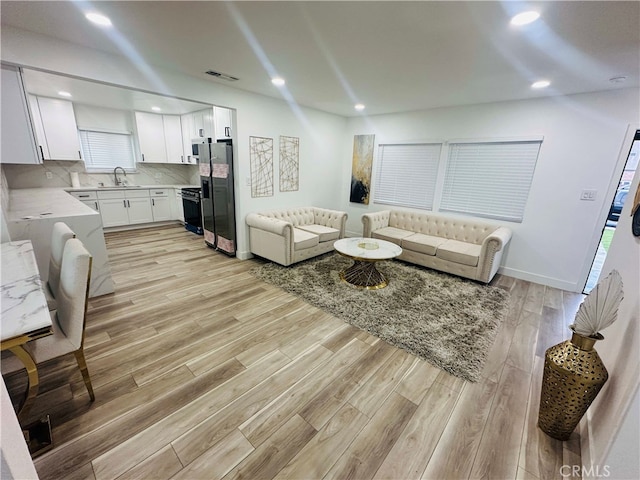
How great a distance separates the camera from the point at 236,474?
A: 133cm

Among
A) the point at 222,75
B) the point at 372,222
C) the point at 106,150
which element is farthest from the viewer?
the point at 106,150

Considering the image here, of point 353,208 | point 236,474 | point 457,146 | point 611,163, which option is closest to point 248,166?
point 353,208

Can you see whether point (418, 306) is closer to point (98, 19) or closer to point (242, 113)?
point (242, 113)

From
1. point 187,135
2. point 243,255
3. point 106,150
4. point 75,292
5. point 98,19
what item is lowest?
point 243,255

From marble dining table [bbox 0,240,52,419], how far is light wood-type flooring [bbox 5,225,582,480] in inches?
19.6

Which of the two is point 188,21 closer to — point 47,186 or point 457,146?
point 457,146

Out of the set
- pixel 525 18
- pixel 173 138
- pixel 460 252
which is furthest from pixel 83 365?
pixel 173 138

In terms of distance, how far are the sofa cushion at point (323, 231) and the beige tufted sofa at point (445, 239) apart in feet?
1.76

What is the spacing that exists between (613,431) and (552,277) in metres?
3.12

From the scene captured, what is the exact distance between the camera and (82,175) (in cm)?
522

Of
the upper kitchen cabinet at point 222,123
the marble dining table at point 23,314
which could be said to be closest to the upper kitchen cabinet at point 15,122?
the marble dining table at point 23,314

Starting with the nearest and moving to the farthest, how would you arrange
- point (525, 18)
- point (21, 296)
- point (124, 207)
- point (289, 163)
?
point (21, 296) < point (525, 18) < point (289, 163) < point (124, 207)

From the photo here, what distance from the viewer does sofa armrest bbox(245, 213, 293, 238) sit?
12.0 ft

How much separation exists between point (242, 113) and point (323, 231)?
214cm
